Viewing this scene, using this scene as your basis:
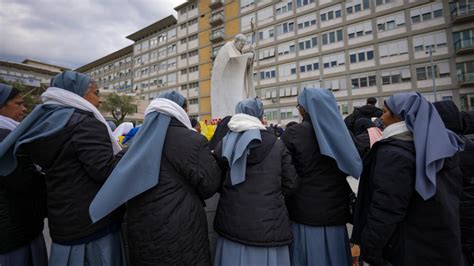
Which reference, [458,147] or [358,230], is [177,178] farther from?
[458,147]

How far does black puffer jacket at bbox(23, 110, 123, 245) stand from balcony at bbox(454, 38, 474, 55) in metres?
30.1

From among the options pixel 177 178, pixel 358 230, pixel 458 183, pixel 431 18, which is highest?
pixel 431 18

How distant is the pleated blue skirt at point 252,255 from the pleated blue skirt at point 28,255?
136 cm

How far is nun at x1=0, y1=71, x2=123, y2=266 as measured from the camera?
1.62m

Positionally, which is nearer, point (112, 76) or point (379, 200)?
point (379, 200)

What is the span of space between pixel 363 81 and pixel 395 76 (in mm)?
2864

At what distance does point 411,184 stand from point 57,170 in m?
2.20

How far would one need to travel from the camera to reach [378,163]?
173 cm

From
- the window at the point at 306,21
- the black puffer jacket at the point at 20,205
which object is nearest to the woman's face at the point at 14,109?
the black puffer jacket at the point at 20,205

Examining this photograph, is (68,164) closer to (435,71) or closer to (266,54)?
(435,71)

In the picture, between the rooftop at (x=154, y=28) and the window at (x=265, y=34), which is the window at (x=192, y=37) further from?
the window at (x=265, y=34)

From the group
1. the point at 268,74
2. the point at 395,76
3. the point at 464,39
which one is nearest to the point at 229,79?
the point at 395,76

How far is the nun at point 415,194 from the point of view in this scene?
5.11 ft

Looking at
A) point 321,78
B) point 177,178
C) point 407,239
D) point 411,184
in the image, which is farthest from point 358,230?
point 321,78
